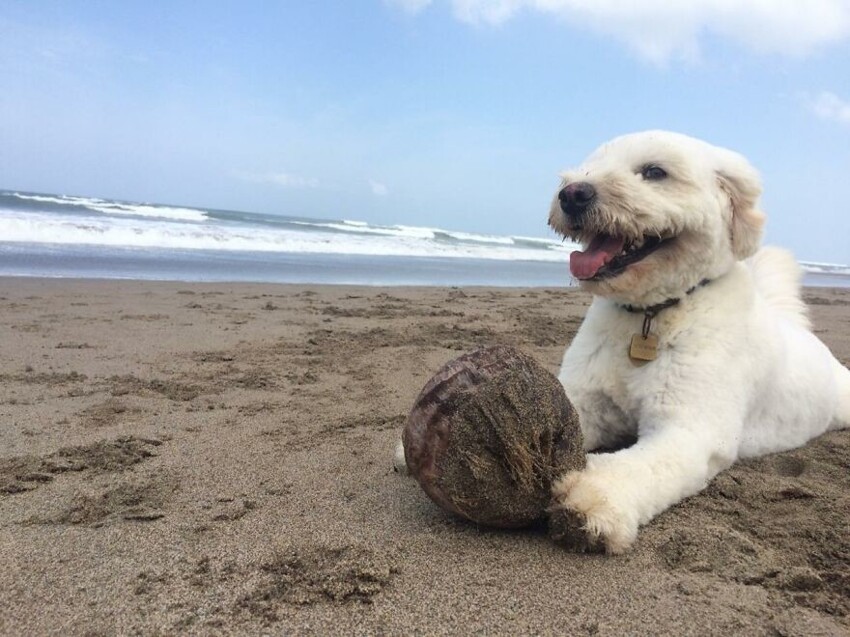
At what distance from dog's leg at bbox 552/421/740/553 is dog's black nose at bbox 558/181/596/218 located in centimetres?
97

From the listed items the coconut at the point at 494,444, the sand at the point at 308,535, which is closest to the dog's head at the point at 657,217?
the coconut at the point at 494,444

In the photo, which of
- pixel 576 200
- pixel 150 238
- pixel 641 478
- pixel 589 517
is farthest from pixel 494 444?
pixel 150 238

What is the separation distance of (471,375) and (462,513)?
0.47 m

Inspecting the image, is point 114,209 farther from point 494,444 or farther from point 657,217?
point 494,444

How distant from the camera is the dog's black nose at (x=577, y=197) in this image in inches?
108

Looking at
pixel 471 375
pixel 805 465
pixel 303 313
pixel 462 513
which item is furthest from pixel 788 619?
pixel 303 313

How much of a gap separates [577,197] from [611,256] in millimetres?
297

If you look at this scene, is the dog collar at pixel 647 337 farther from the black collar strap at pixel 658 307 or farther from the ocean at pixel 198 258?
the ocean at pixel 198 258

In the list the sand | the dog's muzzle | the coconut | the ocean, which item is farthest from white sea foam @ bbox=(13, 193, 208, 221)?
the coconut

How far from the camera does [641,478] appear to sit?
7.61ft

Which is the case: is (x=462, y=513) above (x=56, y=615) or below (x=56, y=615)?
above

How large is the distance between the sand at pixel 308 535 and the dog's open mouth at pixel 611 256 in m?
1.01

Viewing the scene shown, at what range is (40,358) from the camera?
16.0 ft

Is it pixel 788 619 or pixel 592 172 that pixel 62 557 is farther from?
pixel 592 172
